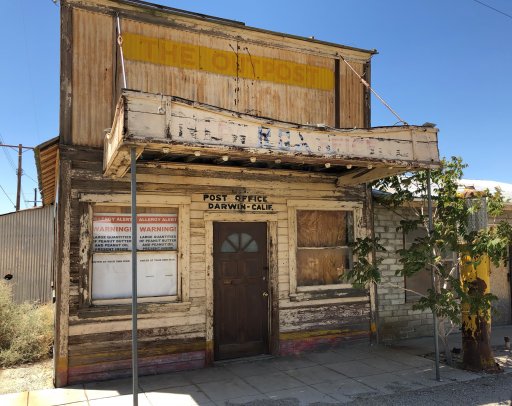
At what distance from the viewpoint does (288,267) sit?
703 cm

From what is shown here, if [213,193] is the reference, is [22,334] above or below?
below

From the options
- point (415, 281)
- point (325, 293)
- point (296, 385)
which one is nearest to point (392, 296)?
point (415, 281)

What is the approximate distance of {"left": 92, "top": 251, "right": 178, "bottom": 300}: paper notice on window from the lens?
5.91 meters

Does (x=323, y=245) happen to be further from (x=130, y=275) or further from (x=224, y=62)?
(x=224, y=62)

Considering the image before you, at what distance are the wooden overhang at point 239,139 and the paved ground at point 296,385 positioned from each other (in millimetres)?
2796

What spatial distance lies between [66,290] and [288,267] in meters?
3.34

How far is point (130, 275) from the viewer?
606 centimetres

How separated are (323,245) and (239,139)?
349cm

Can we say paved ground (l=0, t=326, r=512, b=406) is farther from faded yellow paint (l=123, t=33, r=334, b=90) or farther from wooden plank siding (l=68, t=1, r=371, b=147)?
faded yellow paint (l=123, t=33, r=334, b=90)

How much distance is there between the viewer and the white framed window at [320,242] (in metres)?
7.14

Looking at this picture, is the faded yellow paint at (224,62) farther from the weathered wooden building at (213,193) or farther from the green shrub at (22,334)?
the green shrub at (22,334)

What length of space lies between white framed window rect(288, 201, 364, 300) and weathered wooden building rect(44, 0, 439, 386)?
0.08ft

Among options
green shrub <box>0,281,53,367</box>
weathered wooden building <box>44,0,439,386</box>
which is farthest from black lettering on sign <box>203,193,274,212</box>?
green shrub <box>0,281,53,367</box>

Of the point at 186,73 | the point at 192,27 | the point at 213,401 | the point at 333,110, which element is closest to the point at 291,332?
the point at 213,401
